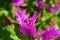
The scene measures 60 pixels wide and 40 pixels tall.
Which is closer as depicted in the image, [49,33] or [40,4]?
[49,33]

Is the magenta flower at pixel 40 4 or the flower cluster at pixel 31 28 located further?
the magenta flower at pixel 40 4

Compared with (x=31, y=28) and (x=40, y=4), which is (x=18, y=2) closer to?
(x=40, y=4)

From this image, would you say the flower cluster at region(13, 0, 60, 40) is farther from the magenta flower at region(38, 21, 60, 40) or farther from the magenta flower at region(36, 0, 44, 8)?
the magenta flower at region(36, 0, 44, 8)

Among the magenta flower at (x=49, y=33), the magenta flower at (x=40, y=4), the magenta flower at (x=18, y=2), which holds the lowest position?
the magenta flower at (x=18, y=2)

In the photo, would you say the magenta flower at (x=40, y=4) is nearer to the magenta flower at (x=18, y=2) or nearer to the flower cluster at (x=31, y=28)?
the magenta flower at (x=18, y=2)

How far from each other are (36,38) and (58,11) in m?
1.49

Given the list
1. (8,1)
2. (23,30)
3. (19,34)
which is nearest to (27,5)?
(8,1)

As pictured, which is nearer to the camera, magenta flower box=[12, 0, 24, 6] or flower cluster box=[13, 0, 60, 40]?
flower cluster box=[13, 0, 60, 40]

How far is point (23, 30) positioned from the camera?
137cm

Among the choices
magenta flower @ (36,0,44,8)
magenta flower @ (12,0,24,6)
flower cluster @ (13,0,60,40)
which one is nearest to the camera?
flower cluster @ (13,0,60,40)

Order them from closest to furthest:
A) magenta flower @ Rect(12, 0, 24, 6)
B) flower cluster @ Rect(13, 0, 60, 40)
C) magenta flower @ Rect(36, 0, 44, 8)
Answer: flower cluster @ Rect(13, 0, 60, 40) → magenta flower @ Rect(36, 0, 44, 8) → magenta flower @ Rect(12, 0, 24, 6)

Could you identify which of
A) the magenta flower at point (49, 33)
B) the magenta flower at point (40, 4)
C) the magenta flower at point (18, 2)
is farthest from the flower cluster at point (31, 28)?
the magenta flower at point (18, 2)

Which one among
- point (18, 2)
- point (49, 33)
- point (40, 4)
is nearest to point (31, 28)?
point (49, 33)

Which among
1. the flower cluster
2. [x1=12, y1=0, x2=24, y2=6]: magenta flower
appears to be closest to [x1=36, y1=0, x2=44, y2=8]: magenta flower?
[x1=12, y1=0, x2=24, y2=6]: magenta flower
